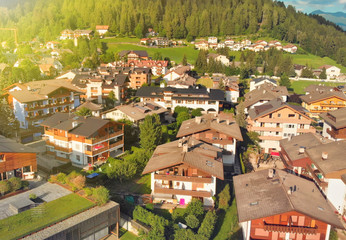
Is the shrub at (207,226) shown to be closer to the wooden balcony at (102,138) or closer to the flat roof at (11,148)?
the flat roof at (11,148)

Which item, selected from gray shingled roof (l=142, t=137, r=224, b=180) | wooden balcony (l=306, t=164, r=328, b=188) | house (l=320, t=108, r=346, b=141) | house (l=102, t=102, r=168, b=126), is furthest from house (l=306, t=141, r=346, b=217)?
house (l=102, t=102, r=168, b=126)

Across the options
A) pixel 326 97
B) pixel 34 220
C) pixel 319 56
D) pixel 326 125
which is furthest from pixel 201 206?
pixel 319 56

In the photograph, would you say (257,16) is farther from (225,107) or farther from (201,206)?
(201,206)

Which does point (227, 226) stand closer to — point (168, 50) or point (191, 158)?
point (191, 158)

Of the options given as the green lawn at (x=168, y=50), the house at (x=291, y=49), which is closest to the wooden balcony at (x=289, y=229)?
the green lawn at (x=168, y=50)

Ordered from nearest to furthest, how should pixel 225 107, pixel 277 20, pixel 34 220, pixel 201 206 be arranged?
pixel 34 220 < pixel 201 206 < pixel 225 107 < pixel 277 20

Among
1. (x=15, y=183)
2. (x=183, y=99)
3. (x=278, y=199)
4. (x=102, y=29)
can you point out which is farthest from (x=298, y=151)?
(x=102, y=29)

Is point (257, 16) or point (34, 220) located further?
point (257, 16)

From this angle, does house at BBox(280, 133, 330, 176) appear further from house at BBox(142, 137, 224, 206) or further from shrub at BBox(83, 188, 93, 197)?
shrub at BBox(83, 188, 93, 197)
